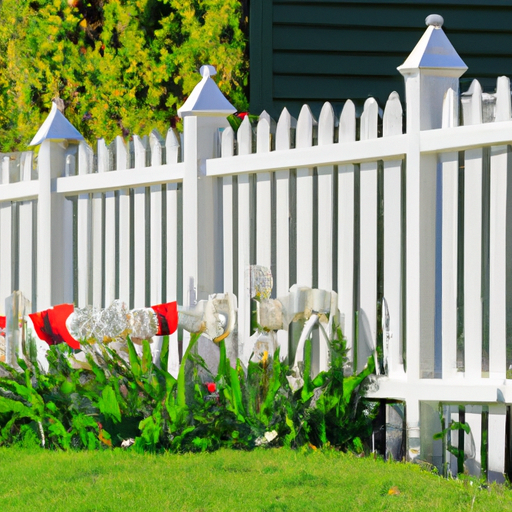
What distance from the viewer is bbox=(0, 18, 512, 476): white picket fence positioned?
11.5 feet

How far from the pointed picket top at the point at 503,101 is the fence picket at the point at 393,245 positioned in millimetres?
428

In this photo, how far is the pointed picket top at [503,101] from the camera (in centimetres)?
341

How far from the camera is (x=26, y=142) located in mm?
7328

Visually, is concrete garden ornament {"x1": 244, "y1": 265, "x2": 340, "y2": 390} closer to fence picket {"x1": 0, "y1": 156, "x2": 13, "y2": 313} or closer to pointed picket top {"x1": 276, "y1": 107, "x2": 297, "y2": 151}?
pointed picket top {"x1": 276, "y1": 107, "x2": 297, "y2": 151}

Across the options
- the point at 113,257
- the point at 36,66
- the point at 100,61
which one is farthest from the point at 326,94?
the point at 113,257

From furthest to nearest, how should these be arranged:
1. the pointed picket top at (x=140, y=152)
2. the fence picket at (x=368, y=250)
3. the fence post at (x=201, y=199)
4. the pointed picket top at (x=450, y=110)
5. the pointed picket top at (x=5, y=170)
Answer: the pointed picket top at (x=5, y=170)
the pointed picket top at (x=140, y=152)
the fence post at (x=201, y=199)
the fence picket at (x=368, y=250)
the pointed picket top at (x=450, y=110)

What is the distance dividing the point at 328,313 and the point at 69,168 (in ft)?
6.30

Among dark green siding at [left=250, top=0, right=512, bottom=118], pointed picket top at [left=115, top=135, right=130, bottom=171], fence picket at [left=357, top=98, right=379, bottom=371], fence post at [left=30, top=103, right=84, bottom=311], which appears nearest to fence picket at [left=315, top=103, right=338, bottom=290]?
fence picket at [left=357, top=98, right=379, bottom=371]

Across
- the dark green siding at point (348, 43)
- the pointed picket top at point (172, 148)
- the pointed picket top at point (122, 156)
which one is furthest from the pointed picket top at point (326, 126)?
the dark green siding at point (348, 43)

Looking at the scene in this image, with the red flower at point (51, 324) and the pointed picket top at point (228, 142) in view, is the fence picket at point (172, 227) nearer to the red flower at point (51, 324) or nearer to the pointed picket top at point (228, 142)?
the pointed picket top at point (228, 142)

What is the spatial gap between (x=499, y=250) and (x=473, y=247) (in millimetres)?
108

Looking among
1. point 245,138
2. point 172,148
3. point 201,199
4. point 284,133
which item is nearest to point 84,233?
point 172,148

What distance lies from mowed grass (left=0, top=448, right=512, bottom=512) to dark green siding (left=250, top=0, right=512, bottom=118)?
3.89 meters

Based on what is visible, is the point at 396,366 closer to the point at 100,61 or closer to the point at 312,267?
the point at 312,267
